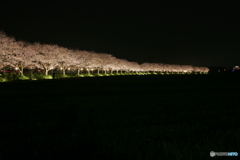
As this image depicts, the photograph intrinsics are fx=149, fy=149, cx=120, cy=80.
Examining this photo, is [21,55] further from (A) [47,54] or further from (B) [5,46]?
(A) [47,54]

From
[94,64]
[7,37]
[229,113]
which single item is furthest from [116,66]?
[229,113]

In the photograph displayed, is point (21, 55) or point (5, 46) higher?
point (5, 46)

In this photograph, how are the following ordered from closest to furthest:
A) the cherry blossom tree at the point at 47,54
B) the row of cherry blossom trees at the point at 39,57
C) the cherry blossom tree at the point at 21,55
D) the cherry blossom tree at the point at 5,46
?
the cherry blossom tree at the point at 5,46
the row of cherry blossom trees at the point at 39,57
the cherry blossom tree at the point at 21,55
the cherry blossom tree at the point at 47,54

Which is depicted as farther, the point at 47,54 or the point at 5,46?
the point at 47,54

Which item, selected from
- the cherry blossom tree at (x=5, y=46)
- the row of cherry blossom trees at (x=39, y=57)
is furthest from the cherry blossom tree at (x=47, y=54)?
the cherry blossom tree at (x=5, y=46)

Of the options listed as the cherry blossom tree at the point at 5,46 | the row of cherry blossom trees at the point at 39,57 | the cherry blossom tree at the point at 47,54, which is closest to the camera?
the cherry blossom tree at the point at 5,46

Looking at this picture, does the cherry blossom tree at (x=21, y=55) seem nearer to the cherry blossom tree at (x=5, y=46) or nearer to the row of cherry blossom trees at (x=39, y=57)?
the row of cherry blossom trees at (x=39, y=57)

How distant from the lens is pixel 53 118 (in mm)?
5020

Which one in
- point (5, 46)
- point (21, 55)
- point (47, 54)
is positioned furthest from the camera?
point (47, 54)

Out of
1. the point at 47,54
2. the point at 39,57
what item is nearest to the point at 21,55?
the point at 39,57

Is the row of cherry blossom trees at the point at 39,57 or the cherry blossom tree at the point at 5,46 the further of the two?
the row of cherry blossom trees at the point at 39,57

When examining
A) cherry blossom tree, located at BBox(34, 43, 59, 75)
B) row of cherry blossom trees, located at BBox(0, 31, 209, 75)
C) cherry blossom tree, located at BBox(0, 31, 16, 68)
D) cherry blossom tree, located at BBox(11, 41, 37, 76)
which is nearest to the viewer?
cherry blossom tree, located at BBox(0, 31, 16, 68)

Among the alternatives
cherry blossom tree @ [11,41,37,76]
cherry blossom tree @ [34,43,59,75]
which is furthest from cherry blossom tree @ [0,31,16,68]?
cherry blossom tree @ [34,43,59,75]

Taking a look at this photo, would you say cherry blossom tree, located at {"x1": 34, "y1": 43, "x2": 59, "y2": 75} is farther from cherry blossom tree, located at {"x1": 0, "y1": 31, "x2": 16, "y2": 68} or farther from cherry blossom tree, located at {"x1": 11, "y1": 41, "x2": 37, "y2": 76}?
cherry blossom tree, located at {"x1": 0, "y1": 31, "x2": 16, "y2": 68}
